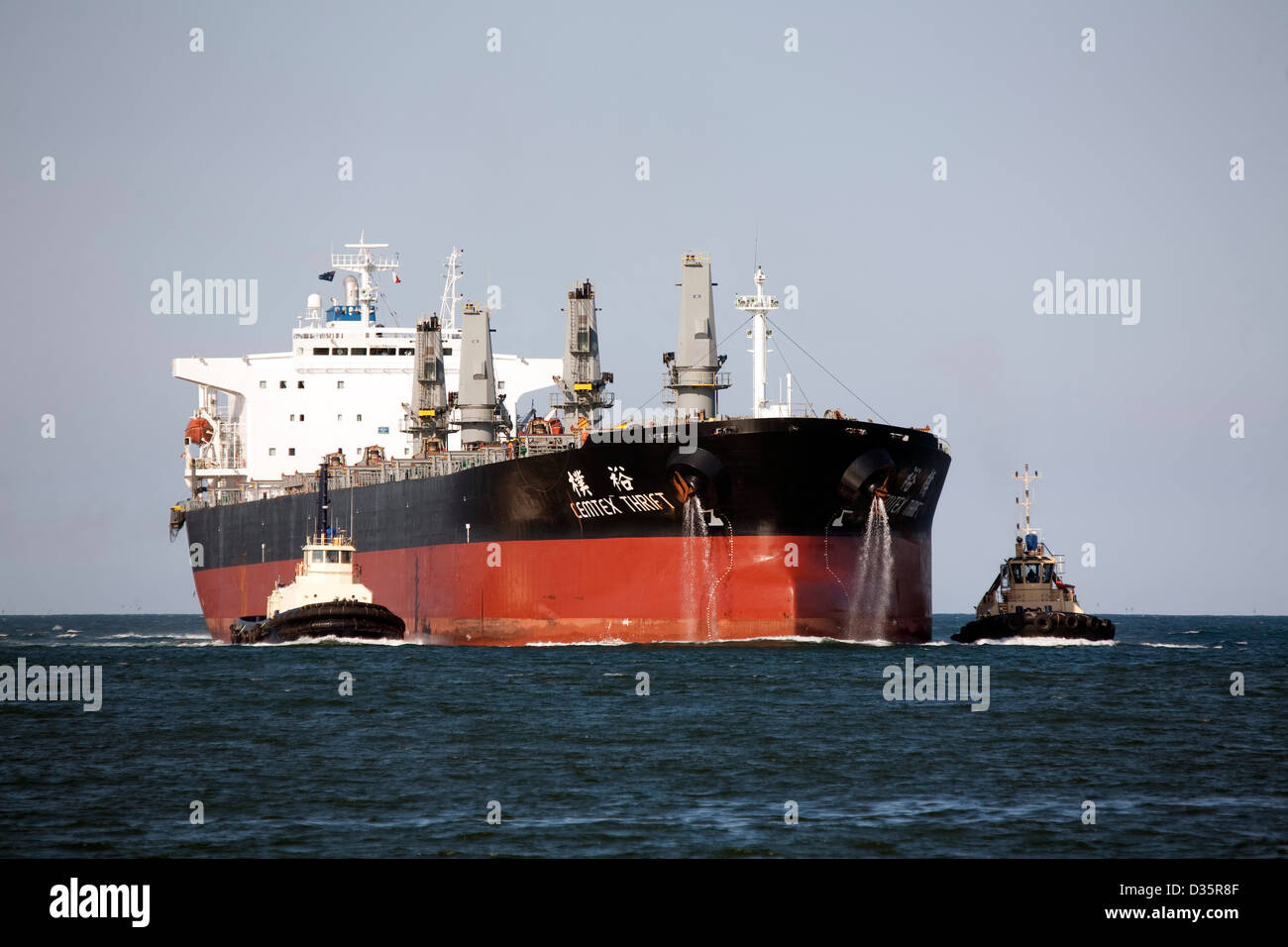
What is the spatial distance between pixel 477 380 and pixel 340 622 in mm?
11603

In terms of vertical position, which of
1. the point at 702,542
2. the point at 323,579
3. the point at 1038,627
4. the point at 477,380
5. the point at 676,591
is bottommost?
the point at 1038,627

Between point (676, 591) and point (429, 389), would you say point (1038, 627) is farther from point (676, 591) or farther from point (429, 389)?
point (429, 389)

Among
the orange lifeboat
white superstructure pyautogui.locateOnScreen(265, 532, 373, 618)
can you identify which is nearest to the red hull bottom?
white superstructure pyautogui.locateOnScreen(265, 532, 373, 618)

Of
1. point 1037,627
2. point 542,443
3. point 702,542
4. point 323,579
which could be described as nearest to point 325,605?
point 323,579

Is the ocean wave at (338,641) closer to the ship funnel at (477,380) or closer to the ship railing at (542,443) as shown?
the ship railing at (542,443)

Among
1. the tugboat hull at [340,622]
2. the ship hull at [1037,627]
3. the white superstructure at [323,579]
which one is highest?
the white superstructure at [323,579]

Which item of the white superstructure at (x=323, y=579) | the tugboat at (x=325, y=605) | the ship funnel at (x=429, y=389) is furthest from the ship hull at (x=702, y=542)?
the ship funnel at (x=429, y=389)

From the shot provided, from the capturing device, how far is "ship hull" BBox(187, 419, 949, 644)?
1449 inches

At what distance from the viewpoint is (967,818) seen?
16.6 m

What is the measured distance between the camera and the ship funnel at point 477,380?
5016cm

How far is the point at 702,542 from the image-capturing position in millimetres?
37250

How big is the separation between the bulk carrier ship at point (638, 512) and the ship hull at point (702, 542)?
49 mm
